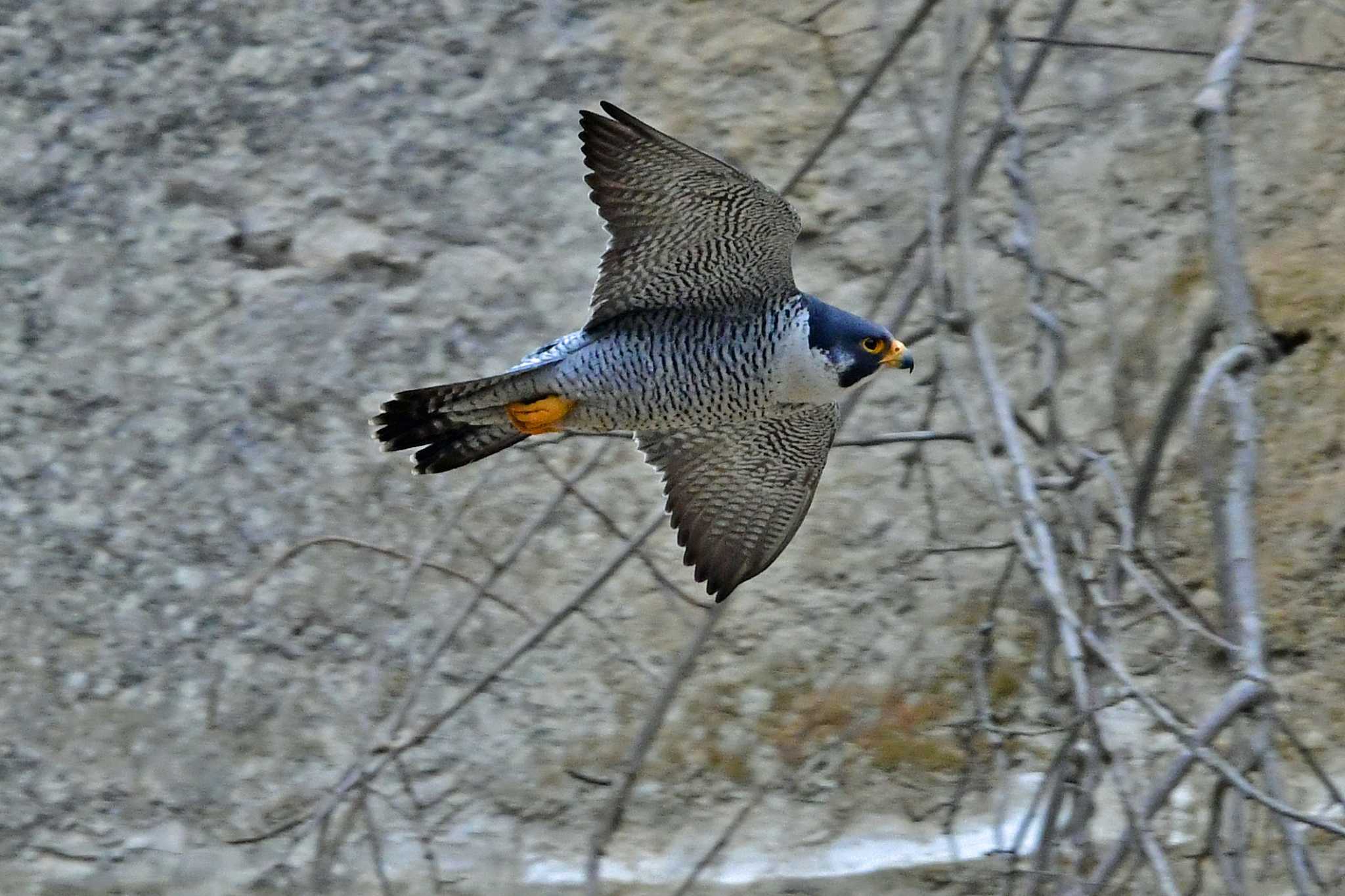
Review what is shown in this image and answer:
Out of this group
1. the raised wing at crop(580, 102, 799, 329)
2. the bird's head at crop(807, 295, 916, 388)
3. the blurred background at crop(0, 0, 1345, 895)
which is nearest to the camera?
the raised wing at crop(580, 102, 799, 329)

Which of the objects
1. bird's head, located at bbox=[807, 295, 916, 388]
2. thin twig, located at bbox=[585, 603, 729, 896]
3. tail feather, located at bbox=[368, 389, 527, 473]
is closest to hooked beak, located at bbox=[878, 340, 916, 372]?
bird's head, located at bbox=[807, 295, 916, 388]

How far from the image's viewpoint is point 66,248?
14.9 ft

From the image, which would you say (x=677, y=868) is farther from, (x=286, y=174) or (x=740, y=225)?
(x=286, y=174)

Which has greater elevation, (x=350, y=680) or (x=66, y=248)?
(x=66, y=248)

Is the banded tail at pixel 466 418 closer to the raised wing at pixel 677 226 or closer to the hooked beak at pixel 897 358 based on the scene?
the raised wing at pixel 677 226

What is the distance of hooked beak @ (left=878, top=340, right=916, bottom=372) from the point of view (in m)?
3.19

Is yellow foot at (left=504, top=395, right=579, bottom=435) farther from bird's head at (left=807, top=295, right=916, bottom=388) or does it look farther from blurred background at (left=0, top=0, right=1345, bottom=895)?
blurred background at (left=0, top=0, right=1345, bottom=895)

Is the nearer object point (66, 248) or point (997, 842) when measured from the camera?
point (997, 842)

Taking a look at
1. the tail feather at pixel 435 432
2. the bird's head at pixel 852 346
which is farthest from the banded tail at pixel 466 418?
the bird's head at pixel 852 346

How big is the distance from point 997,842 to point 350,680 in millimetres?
2002

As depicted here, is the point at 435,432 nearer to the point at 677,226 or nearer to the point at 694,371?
the point at 694,371

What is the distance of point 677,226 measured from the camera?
3.00m

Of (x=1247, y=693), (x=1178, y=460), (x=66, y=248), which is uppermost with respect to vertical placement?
(x=1247, y=693)

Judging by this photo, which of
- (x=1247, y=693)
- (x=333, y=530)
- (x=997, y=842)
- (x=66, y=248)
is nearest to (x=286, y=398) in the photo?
(x=333, y=530)
